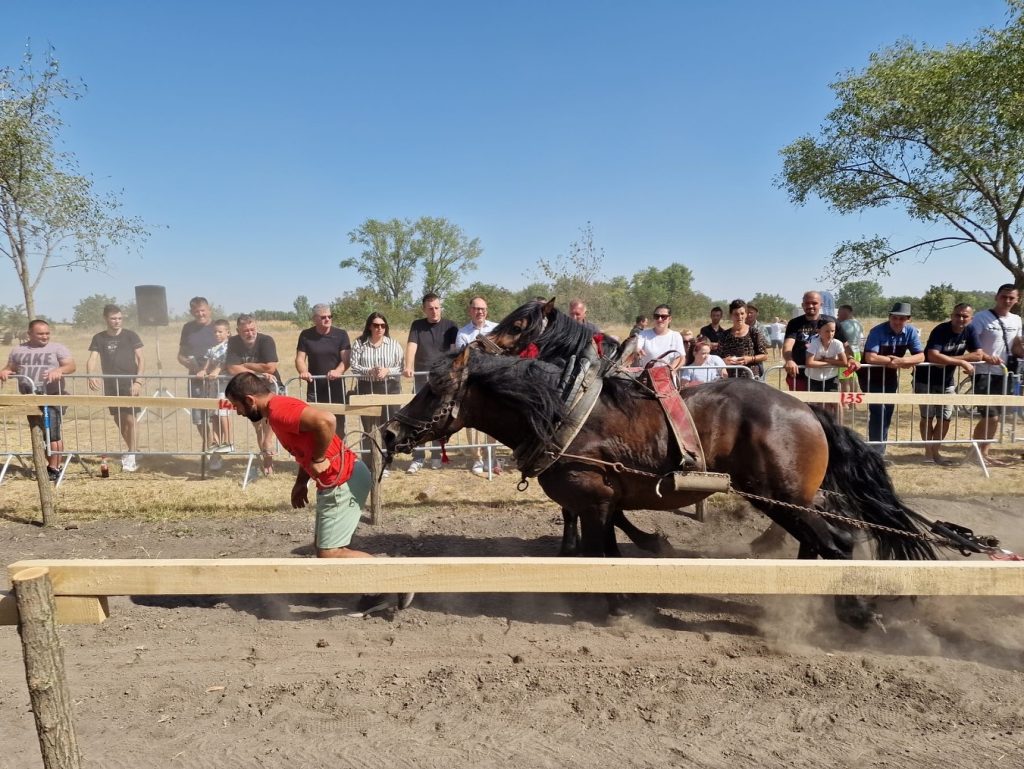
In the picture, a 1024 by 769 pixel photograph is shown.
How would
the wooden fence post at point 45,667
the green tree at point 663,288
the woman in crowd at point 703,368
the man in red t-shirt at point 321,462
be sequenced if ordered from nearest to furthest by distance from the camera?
the wooden fence post at point 45,667, the man in red t-shirt at point 321,462, the woman in crowd at point 703,368, the green tree at point 663,288

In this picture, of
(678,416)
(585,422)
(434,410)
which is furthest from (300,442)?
(678,416)

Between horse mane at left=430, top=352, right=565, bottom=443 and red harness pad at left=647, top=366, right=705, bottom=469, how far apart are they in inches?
25.1

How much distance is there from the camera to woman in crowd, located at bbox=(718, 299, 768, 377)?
25.2 feet

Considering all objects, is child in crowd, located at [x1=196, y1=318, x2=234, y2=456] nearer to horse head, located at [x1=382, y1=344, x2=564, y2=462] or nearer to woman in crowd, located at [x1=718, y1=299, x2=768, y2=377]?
horse head, located at [x1=382, y1=344, x2=564, y2=462]

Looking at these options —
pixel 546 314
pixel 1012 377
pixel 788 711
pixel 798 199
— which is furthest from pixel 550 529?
pixel 798 199

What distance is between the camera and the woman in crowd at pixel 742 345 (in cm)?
768

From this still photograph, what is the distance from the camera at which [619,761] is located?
270 centimetres

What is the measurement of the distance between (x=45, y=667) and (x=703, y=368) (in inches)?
261

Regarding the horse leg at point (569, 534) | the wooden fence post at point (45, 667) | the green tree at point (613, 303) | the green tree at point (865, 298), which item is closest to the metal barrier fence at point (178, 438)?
the horse leg at point (569, 534)

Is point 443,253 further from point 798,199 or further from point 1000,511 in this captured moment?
point 1000,511

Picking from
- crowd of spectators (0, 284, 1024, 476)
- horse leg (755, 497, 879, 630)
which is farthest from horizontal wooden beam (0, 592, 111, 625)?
crowd of spectators (0, 284, 1024, 476)

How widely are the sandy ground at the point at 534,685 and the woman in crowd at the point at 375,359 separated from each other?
11.5 feet

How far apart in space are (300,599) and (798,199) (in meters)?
16.0

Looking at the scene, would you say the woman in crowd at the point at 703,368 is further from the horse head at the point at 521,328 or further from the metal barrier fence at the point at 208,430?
the horse head at the point at 521,328
